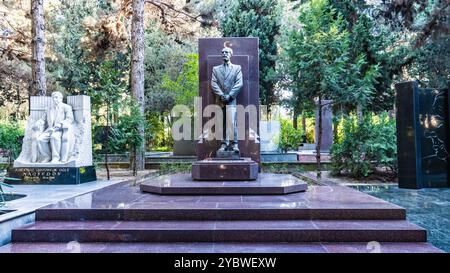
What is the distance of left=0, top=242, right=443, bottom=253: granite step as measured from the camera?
4.06 metres

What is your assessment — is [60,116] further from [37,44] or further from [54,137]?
[37,44]

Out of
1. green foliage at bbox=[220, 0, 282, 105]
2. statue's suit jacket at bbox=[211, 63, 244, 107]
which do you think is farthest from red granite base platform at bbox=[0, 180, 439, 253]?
green foliage at bbox=[220, 0, 282, 105]

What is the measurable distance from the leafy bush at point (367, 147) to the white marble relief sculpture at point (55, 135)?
8.19 m

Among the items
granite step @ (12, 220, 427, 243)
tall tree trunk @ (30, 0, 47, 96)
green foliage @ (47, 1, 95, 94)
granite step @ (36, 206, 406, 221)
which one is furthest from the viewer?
green foliage @ (47, 1, 95, 94)

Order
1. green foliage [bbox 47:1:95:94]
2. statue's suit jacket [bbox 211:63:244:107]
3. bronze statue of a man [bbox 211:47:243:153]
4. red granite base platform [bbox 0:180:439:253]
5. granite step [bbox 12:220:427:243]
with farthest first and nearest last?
green foliage [bbox 47:1:95:94], statue's suit jacket [bbox 211:63:244:107], bronze statue of a man [bbox 211:47:243:153], granite step [bbox 12:220:427:243], red granite base platform [bbox 0:180:439:253]

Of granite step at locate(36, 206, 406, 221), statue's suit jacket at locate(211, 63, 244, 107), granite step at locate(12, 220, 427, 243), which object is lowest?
granite step at locate(12, 220, 427, 243)

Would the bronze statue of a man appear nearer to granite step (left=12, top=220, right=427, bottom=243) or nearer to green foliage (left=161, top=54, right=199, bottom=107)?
granite step (left=12, top=220, right=427, bottom=243)

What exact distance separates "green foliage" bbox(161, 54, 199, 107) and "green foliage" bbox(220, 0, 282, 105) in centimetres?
279

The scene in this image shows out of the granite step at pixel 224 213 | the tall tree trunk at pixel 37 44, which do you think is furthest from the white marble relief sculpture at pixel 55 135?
the granite step at pixel 224 213

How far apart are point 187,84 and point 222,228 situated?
17821 mm

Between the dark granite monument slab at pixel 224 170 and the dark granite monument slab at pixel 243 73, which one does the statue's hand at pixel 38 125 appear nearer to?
the dark granite monument slab at pixel 243 73

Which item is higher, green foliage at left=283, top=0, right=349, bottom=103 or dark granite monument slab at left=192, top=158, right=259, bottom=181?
green foliage at left=283, top=0, right=349, bottom=103
